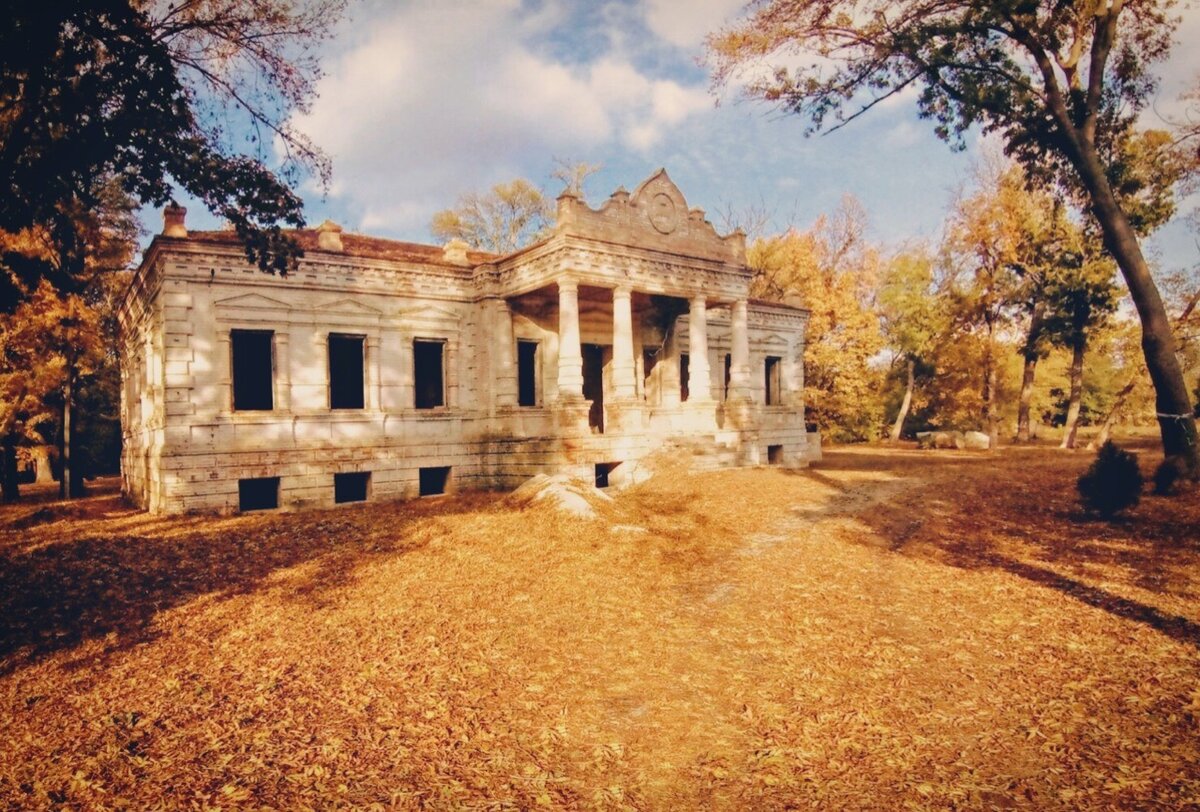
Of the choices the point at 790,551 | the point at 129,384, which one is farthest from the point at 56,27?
the point at 129,384

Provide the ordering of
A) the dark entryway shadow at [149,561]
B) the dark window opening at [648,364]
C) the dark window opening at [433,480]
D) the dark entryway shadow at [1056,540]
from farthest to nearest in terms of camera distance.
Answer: the dark window opening at [648,364] → the dark window opening at [433,480] → the dark entryway shadow at [1056,540] → the dark entryway shadow at [149,561]

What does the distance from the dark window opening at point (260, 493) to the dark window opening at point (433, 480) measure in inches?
163

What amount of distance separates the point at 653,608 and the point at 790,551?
3.56m

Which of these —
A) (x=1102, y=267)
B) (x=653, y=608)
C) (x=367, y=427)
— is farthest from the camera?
(x=1102, y=267)

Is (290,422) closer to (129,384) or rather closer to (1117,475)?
(129,384)

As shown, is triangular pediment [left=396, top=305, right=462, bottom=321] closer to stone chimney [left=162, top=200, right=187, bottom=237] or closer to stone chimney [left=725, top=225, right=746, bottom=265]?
stone chimney [left=162, top=200, right=187, bottom=237]

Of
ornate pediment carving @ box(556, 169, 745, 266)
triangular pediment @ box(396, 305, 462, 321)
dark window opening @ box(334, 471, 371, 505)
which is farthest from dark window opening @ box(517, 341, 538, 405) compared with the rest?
dark window opening @ box(334, 471, 371, 505)

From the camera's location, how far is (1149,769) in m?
4.32

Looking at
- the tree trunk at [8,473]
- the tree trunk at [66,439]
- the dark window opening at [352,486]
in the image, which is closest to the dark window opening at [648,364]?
the dark window opening at [352,486]

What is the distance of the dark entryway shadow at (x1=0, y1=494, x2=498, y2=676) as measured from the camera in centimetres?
756

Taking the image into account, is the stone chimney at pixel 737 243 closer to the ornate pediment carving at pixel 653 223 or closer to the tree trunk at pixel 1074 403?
the ornate pediment carving at pixel 653 223

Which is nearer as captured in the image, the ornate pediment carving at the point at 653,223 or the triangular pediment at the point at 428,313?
the ornate pediment carving at the point at 653,223

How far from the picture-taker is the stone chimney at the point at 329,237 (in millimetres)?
19203

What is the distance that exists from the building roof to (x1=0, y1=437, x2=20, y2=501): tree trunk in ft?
37.4
